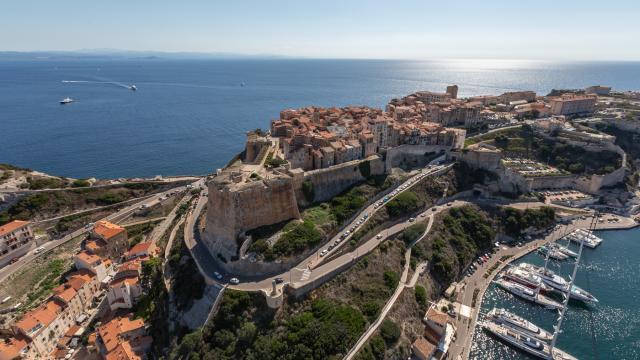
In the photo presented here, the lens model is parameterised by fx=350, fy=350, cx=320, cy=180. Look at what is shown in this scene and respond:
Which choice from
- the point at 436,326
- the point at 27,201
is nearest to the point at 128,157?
the point at 27,201

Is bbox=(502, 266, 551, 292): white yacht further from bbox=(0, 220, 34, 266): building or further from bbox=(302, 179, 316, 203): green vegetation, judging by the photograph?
bbox=(0, 220, 34, 266): building

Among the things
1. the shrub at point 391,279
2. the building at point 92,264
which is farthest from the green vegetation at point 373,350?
the building at point 92,264

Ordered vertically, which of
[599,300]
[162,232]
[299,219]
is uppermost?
[299,219]

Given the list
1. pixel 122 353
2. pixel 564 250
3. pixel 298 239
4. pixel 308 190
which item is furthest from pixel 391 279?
pixel 564 250

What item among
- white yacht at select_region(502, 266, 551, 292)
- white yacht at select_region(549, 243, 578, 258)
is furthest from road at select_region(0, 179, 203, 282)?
white yacht at select_region(549, 243, 578, 258)

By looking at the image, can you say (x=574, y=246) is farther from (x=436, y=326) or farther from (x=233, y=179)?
(x=233, y=179)

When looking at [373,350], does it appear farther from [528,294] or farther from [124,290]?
[124,290]
